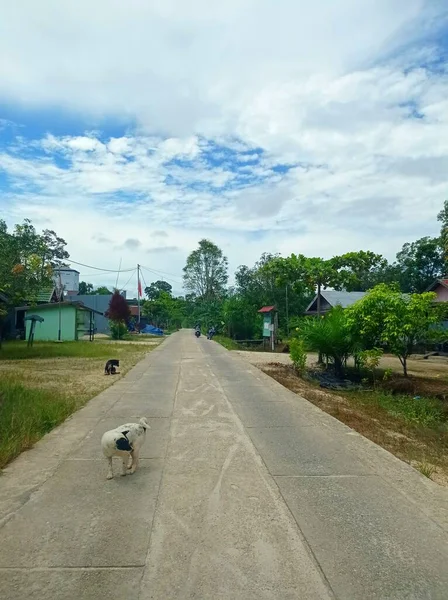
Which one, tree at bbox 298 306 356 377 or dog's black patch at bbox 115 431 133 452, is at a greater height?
tree at bbox 298 306 356 377

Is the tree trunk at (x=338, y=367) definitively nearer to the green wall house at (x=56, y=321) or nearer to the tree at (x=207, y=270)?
the green wall house at (x=56, y=321)

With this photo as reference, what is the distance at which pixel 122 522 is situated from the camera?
161 inches

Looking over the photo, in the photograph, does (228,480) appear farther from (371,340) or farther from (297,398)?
(371,340)

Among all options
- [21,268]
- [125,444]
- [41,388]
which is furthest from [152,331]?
[125,444]

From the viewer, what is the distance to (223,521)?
13.5 ft

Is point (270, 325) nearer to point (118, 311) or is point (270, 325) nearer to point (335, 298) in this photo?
point (335, 298)

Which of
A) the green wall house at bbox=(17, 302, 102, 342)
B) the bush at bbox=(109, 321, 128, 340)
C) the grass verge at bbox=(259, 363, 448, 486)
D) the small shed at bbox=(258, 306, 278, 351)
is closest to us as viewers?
the grass verge at bbox=(259, 363, 448, 486)

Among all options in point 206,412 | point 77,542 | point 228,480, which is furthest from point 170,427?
point 77,542

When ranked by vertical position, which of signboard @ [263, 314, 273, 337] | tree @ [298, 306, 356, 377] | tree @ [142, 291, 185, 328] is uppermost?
tree @ [142, 291, 185, 328]

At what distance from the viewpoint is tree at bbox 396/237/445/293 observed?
142 feet

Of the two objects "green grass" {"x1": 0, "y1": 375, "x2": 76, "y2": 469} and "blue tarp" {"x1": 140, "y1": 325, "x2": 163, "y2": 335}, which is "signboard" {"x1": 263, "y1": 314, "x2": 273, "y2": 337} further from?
"blue tarp" {"x1": 140, "y1": 325, "x2": 163, "y2": 335}

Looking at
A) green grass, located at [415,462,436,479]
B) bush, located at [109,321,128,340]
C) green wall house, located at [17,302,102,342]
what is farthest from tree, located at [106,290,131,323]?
green grass, located at [415,462,436,479]

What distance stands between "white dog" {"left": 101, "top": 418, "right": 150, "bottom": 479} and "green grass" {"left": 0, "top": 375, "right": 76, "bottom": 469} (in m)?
1.48

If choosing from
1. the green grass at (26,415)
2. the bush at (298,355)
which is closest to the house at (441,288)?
the bush at (298,355)
